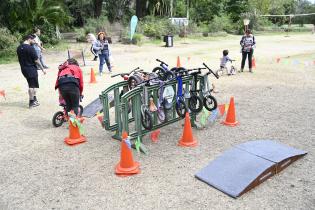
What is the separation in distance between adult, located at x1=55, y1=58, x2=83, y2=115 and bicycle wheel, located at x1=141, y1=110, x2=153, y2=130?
157 cm

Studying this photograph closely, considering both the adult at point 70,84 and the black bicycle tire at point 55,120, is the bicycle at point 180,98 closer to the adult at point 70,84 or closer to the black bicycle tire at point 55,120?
the adult at point 70,84

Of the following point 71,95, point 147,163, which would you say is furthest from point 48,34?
point 147,163

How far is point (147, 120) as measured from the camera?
Result: 5785 millimetres

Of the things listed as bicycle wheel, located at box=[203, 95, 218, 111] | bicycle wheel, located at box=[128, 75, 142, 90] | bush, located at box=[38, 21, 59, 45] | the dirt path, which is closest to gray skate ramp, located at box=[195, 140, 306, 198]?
the dirt path

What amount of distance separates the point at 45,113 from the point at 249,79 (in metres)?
7.04

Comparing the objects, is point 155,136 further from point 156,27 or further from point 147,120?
point 156,27

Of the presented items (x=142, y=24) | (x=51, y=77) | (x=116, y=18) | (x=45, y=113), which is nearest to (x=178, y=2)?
(x=116, y=18)

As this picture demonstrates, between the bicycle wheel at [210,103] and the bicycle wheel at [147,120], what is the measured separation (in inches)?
67.6

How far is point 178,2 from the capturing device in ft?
137

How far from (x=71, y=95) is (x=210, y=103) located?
2931 mm

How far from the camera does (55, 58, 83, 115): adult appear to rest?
20.7ft

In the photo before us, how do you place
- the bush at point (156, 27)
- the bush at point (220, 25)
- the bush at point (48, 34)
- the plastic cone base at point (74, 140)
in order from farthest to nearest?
the bush at point (220, 25)
the bush at point (156, 27)
the bush at point (48, 34)
the plastic cone base at point (74, 140)

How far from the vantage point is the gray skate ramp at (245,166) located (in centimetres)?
432

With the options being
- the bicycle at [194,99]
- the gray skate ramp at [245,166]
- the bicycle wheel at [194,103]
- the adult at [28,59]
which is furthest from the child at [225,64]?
the gray skate ramp at [245,166]
